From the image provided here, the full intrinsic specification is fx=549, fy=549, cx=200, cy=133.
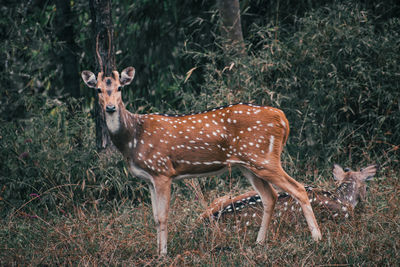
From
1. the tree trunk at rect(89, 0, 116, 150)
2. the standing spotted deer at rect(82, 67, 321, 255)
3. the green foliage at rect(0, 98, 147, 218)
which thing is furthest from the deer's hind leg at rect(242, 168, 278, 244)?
the tree trunk at rect(89, 0, 116, 150)

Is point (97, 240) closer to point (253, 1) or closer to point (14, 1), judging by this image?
point (14, 1)

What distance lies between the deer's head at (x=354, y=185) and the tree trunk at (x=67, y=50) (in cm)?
579

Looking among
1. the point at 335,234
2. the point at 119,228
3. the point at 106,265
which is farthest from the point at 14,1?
the point at 335,234

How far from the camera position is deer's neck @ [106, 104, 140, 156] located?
17.6 feet

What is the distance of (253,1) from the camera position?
10.3 meters

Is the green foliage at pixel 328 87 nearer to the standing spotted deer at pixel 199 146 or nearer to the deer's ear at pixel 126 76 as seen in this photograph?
the standing spotted deer at pixel 199 146

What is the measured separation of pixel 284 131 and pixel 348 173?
121cm

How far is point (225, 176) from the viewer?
298 inches

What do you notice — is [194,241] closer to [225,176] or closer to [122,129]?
[122,129]

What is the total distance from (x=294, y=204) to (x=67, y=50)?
6143mm

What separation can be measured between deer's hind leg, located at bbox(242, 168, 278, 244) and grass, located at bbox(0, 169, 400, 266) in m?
0.15

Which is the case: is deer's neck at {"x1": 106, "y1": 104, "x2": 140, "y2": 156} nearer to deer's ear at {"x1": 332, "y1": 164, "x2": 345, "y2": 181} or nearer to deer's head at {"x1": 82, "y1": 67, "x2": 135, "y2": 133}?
deer's head at {"x1": 82, "y1": 67, "x2": 135, "y2": 133}

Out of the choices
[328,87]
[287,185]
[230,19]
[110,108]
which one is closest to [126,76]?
[110,108]

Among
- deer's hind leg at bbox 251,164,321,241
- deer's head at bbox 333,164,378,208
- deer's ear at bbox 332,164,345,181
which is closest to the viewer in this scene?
deer's hind leg at bbox 251,164,321,241
